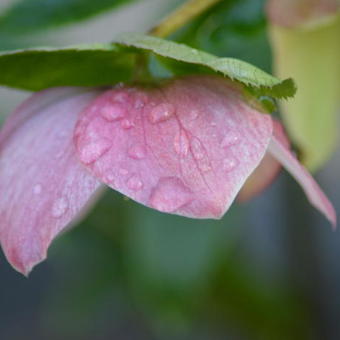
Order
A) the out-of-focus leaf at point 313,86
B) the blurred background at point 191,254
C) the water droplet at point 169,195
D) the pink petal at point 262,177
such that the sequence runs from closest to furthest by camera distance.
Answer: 1. the water droplet at point 169,195
2. the pink petal at point 262,177
3. the out-of-focus leaf at point 313,86
4. the blurred background at point 191,254

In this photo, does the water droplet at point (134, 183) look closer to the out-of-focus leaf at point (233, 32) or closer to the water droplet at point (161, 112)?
the water droplet at point (161, 112)

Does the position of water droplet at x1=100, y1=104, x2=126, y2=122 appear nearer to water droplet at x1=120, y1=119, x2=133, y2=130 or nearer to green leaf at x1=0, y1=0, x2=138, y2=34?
water droplet at x1=120, y1=119, x2=133, y2=130

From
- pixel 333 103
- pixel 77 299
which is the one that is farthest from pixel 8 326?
pixel 333 103

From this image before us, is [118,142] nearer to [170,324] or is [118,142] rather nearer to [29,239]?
[29,239]

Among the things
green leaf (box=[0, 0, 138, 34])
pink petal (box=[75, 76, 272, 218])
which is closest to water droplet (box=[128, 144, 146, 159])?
pink petal (box=[75, 76, 272, 218])

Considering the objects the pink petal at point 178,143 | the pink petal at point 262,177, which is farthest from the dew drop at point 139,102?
the pink petal at point 262,177

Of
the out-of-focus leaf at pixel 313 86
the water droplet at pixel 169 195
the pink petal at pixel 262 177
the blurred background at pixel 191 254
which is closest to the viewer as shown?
the water droplet at pixel 169 195

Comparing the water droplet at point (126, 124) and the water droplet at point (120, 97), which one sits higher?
the water droplet at point (120, 97)
